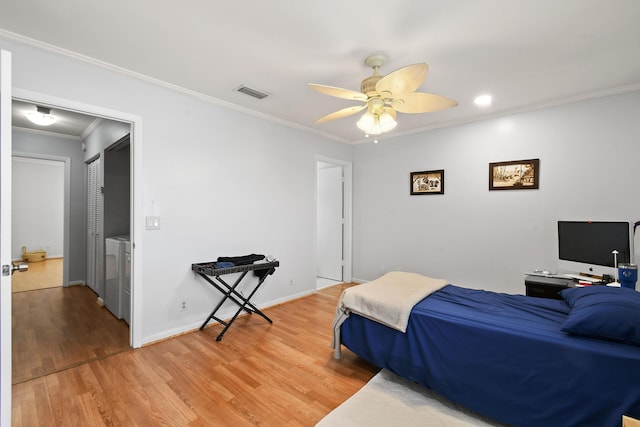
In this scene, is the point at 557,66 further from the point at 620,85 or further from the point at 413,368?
the point at 413,368

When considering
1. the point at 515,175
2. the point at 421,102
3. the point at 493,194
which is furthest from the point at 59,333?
the point at 515,175

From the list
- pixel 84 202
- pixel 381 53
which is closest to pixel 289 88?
pixel 381 53

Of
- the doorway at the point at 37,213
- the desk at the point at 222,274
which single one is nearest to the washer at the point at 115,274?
the desk at the point at 222,274

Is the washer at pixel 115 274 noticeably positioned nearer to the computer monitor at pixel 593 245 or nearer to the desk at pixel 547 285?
the desk at pixel 547 285

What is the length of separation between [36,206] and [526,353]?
1010cm

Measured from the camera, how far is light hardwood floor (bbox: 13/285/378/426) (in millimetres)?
1893

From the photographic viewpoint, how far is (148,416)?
189 cm

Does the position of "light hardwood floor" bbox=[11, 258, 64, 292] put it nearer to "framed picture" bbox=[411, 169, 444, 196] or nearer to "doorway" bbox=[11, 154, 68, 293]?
"doorway" bbox=[11, 154, 68, 293]

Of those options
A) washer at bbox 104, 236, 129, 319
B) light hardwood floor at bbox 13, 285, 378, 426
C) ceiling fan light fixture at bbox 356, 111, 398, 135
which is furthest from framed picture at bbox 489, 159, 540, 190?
washer at bbox 104, 236, 129, 319

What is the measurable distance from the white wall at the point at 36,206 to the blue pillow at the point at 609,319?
31.8ft

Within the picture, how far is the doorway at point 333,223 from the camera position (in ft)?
17.5

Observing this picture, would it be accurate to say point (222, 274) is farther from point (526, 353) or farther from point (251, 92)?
point (526, 353)

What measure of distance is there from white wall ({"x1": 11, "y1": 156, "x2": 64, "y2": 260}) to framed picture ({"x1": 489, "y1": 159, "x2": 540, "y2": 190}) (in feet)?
30.4

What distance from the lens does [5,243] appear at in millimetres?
1423
